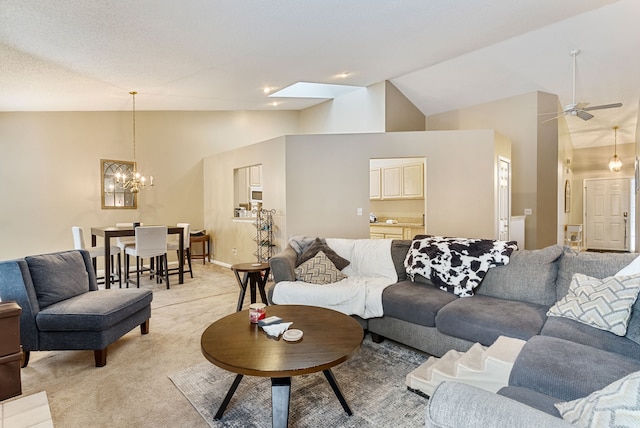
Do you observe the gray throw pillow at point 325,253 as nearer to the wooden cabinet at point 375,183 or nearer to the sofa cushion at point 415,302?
the sofa cushion at point 415,302

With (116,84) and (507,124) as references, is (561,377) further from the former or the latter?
(507,124)

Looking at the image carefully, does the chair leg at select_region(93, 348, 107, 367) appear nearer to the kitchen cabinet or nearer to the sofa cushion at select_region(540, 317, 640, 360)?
the sofa cushion at select_region(540, 317, 640, 360)

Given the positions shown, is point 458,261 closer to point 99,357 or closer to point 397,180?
point 99,357

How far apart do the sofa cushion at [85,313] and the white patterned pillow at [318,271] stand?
152 centimetres

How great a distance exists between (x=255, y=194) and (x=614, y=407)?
6801 mm

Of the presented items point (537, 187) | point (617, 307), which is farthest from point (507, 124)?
point (617, 307)

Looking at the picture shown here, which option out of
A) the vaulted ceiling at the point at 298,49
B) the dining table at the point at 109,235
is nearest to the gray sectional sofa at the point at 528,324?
the vaulted ceiling at the point at 298,49

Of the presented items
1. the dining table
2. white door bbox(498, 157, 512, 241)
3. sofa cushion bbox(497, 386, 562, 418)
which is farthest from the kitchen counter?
sofa cushion bbox(497, 386, 562, 418)

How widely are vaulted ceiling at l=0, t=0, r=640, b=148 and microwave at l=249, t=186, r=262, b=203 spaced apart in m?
1.76

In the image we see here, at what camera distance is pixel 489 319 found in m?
2.31

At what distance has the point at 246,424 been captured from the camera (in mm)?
1857

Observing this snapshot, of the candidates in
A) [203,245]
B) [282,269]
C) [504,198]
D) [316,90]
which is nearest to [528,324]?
[282,269]

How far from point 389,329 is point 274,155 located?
3.87 metres

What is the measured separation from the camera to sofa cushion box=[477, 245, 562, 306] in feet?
8.53
